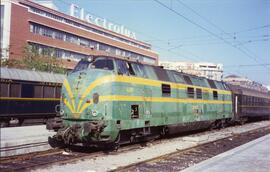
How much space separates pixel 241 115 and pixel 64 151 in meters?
20.6

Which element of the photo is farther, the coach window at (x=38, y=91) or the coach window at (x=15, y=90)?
the coach window at (x=38, y=91)

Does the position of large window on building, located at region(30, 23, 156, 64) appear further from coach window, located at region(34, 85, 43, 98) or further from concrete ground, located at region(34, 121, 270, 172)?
concrete ground, located at region(34, 121, 270, 172)

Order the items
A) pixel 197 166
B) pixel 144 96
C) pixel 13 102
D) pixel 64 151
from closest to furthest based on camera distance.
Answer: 1. pixel 197 166
2. pixel 64 151
3. pixel 144 96
4. pixel 13 102

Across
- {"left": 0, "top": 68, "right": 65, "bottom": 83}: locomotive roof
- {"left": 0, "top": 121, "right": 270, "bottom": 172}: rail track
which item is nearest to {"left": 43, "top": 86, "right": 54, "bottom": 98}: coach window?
{"left": 0, "top": 68, "right": 65, "bottom": 83}: locomotive roof

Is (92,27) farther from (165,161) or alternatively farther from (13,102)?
(165,161)

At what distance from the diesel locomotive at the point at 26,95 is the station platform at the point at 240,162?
12020mm

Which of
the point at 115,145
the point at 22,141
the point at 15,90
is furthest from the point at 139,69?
the point at 15,90

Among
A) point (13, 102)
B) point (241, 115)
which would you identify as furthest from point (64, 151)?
point (241, 115)

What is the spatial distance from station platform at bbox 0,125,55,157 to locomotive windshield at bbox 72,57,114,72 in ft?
9.41

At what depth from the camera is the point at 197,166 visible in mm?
9852

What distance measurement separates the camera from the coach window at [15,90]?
20.1m

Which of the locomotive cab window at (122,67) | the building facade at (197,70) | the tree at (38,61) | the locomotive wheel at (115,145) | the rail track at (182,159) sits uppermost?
the building facade at (197,70)

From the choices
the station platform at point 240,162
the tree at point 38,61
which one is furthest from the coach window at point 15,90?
the station platform at point 240,162

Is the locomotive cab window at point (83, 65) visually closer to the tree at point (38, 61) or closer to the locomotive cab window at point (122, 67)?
the locomotive cab window at point (122, 67)
